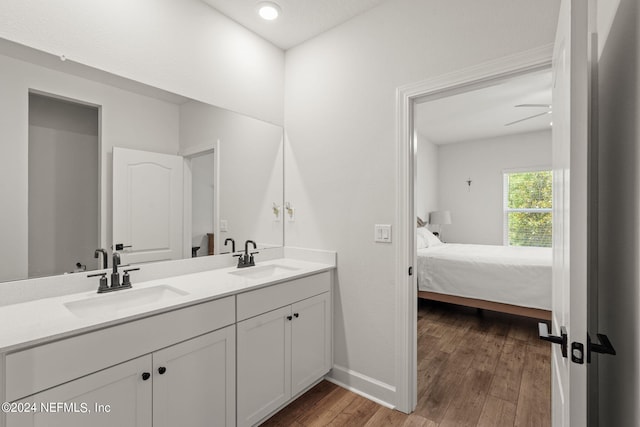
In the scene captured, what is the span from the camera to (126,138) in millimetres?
1770

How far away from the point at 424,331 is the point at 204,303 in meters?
2.64

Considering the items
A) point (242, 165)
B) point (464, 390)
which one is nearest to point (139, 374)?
point (242, 165)

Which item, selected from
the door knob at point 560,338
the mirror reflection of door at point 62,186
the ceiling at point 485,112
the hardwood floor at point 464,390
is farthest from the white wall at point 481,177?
the mirror reflection of door at point 62,186

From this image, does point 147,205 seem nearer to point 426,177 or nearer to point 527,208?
point 426,177

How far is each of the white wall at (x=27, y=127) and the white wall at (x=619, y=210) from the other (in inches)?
82.5

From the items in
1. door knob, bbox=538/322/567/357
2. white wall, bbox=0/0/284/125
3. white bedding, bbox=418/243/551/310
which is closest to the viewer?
door knob, bbox=538/322/567/357

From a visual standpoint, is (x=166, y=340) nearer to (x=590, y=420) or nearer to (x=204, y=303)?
(x=204, y=303)

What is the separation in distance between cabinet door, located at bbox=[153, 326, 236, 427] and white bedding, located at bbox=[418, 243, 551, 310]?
2905 mm

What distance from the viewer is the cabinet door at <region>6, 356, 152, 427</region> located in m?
1.03

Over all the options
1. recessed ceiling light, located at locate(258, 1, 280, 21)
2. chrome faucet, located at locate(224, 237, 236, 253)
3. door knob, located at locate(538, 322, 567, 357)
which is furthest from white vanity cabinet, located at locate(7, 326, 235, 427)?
recessed ceiling light, located at locate(258, 1, 280, 21)

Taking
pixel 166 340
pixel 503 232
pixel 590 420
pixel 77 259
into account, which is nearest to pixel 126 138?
pixel 77 259

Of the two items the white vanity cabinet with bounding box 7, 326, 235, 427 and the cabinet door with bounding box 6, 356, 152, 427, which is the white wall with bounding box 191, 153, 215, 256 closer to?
the white vanity cabinet with bounding box 7, 326, 235, 427

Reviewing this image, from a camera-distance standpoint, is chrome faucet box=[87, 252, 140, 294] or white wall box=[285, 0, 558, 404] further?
white wall box=[285, 0, 558, 404]

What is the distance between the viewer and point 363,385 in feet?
7.07
